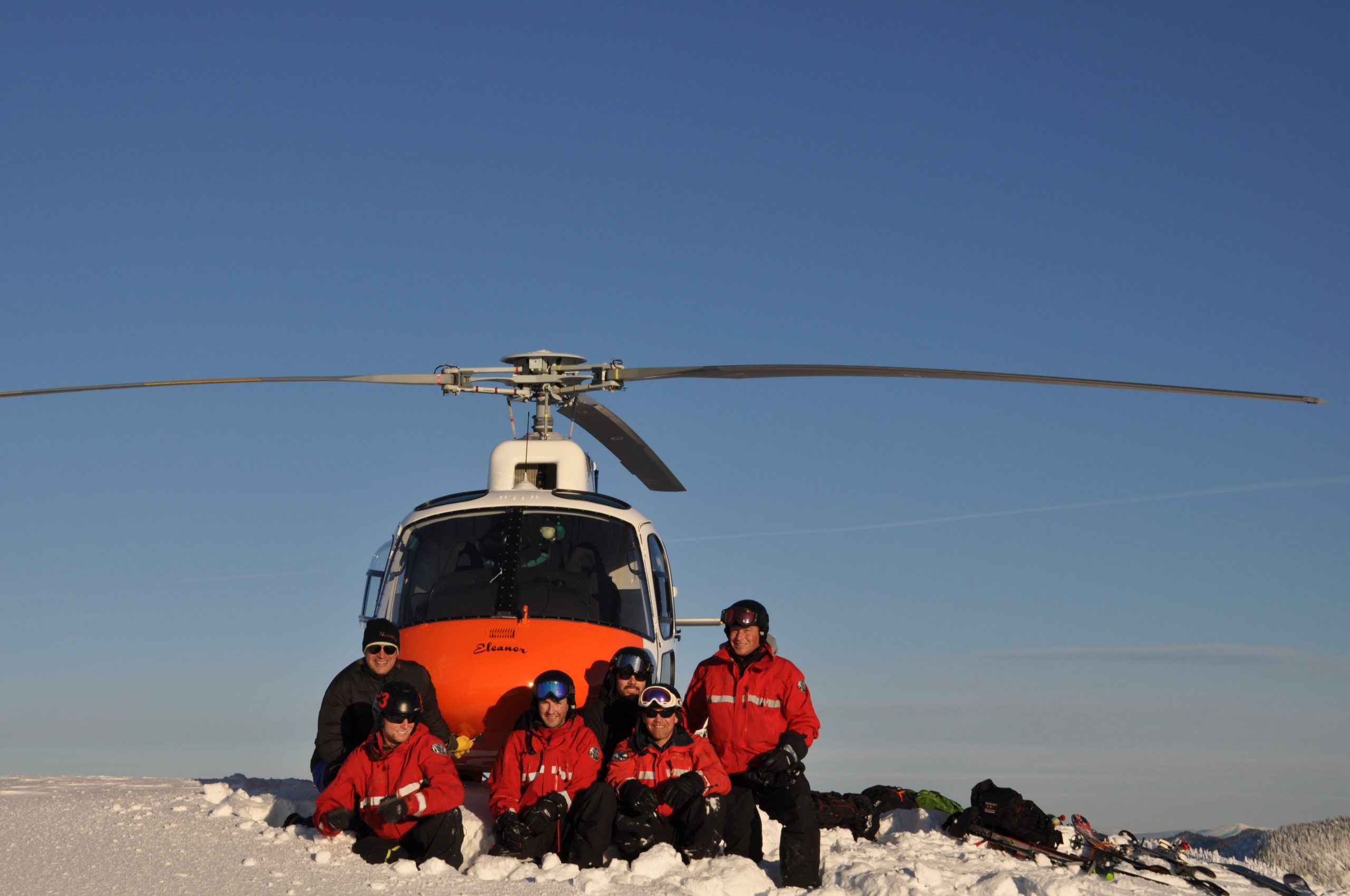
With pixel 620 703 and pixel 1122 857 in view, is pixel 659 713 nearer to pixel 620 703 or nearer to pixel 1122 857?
pixel 620 703

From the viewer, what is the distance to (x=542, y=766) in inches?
309

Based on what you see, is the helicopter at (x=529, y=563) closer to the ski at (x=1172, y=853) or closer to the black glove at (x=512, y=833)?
the black glove at (x=512, y=833)

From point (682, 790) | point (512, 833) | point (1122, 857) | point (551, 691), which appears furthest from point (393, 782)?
point (1122, 857)

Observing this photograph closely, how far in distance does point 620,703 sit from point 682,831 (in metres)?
1.38

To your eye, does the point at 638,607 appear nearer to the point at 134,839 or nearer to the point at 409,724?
the point at 409,724

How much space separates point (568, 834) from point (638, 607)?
265 cm

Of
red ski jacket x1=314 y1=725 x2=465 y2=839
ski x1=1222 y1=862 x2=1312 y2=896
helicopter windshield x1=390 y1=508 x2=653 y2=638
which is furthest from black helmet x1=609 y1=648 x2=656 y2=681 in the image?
ski x1=1222 y1=862 x2=1312 y2=896

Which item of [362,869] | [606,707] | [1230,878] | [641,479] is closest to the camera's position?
[362,869]

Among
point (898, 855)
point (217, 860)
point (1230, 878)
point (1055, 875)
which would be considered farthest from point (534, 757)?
point (1230, 878)

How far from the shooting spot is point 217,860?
6.86 m

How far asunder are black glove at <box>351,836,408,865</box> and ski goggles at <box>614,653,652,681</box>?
204 cm

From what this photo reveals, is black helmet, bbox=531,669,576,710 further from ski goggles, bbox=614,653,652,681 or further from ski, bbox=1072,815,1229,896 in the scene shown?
ski, bbox=1072,815,1229,896

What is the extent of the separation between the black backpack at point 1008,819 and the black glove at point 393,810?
4370 millimetres

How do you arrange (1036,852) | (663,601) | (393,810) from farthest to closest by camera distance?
(663,601) → (1036,852) → (393,810)
